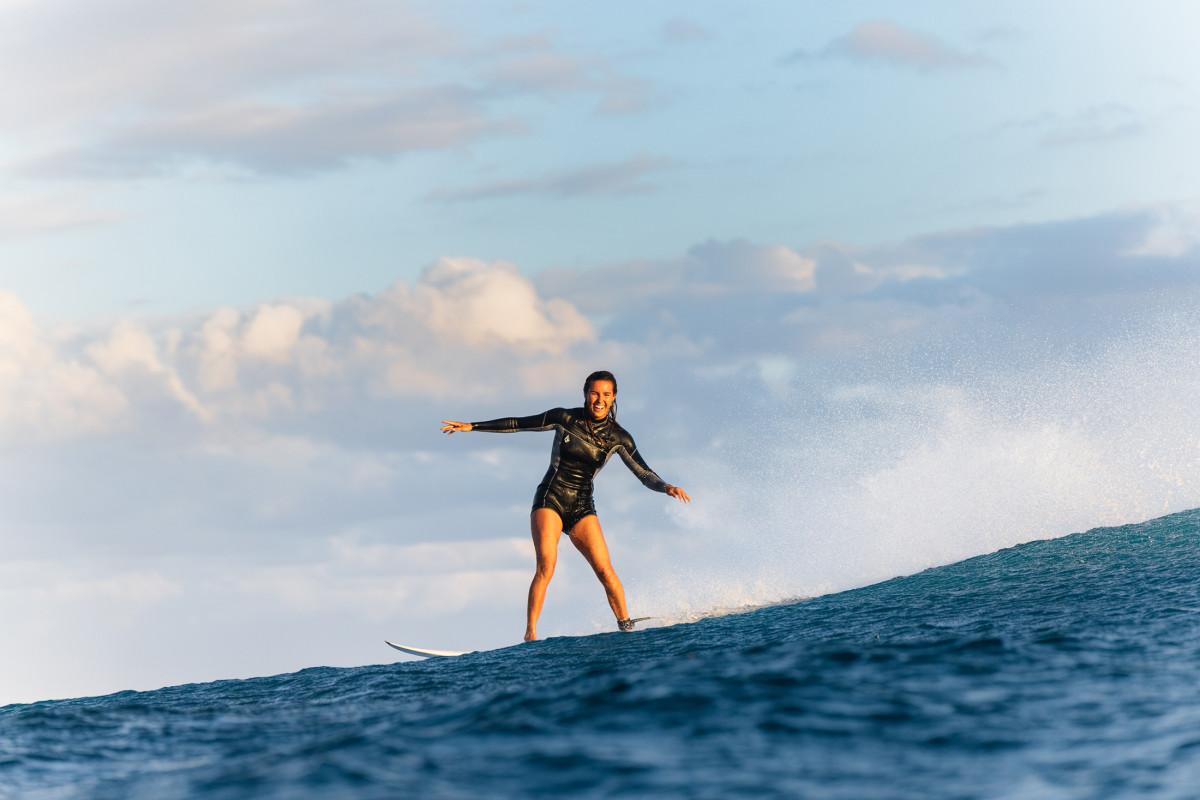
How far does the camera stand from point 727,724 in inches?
221

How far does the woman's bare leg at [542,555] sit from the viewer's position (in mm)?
11703

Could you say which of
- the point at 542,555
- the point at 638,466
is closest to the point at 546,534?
the point at 542,555

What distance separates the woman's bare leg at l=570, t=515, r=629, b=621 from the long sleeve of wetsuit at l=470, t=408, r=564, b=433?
1115mm

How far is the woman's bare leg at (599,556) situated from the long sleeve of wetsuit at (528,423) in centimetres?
111

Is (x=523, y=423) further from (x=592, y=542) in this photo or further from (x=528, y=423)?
(x=592, y=542)

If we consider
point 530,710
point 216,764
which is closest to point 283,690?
point 216,764

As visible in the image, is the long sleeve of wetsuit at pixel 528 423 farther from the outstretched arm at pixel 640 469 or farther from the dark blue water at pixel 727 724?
the dark blue water at pixel 727 724

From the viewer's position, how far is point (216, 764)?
6320 millimetres

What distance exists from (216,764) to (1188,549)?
1132 centimetres

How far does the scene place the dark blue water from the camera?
4859 mm

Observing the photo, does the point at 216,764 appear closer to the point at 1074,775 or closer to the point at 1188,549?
the point at 1074,775

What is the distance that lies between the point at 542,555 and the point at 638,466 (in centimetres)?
150

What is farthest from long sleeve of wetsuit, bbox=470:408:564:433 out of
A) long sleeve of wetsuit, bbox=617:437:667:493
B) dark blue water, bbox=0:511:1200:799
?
dark blue water, bbox=0:511:1200:799

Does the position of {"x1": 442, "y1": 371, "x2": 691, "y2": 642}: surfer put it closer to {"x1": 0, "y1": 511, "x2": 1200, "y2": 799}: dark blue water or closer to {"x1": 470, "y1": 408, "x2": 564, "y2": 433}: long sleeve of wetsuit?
{"x1": 470, "y1": 408, "x2": 564, "y2": 433}: long sleeve of wetsuit
